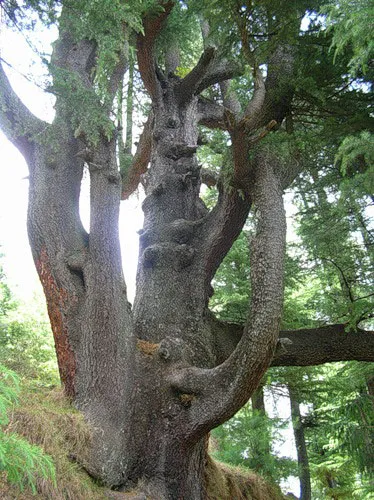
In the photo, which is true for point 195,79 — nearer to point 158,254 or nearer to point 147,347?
point 158,254

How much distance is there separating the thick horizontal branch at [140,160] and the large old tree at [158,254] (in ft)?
3.93

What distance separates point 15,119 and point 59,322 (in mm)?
2381

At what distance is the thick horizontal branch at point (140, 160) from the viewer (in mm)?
7402

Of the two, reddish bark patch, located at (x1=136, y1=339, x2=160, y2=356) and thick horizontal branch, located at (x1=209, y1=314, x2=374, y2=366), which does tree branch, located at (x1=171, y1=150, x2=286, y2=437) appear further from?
thick horizontal branch, located at (x1=209, y1=314, x2=374, y2=366)

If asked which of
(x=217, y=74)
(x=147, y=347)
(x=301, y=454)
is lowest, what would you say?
(x=301, y=454)

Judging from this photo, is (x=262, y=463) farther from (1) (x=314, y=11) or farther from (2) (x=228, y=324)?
(1) (x=314, y=11)

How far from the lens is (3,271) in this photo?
46.6 feet

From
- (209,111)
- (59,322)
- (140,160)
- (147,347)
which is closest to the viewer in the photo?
(59,322)

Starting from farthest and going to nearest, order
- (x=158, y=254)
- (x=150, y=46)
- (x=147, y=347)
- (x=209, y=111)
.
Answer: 1. (x=209, y=111)
2. (x=150, y=46)
3. (x=158, y=254)
4. (x=147, y=347)

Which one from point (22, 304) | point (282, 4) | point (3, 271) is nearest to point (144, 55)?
point (282, 4)

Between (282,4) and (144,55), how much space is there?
1997mm

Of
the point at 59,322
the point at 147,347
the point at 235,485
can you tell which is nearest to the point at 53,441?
the point at 59,322

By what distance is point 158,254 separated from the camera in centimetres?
566

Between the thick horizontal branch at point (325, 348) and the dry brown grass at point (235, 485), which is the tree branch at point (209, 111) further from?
the dry brown grass at point (235, 485)
